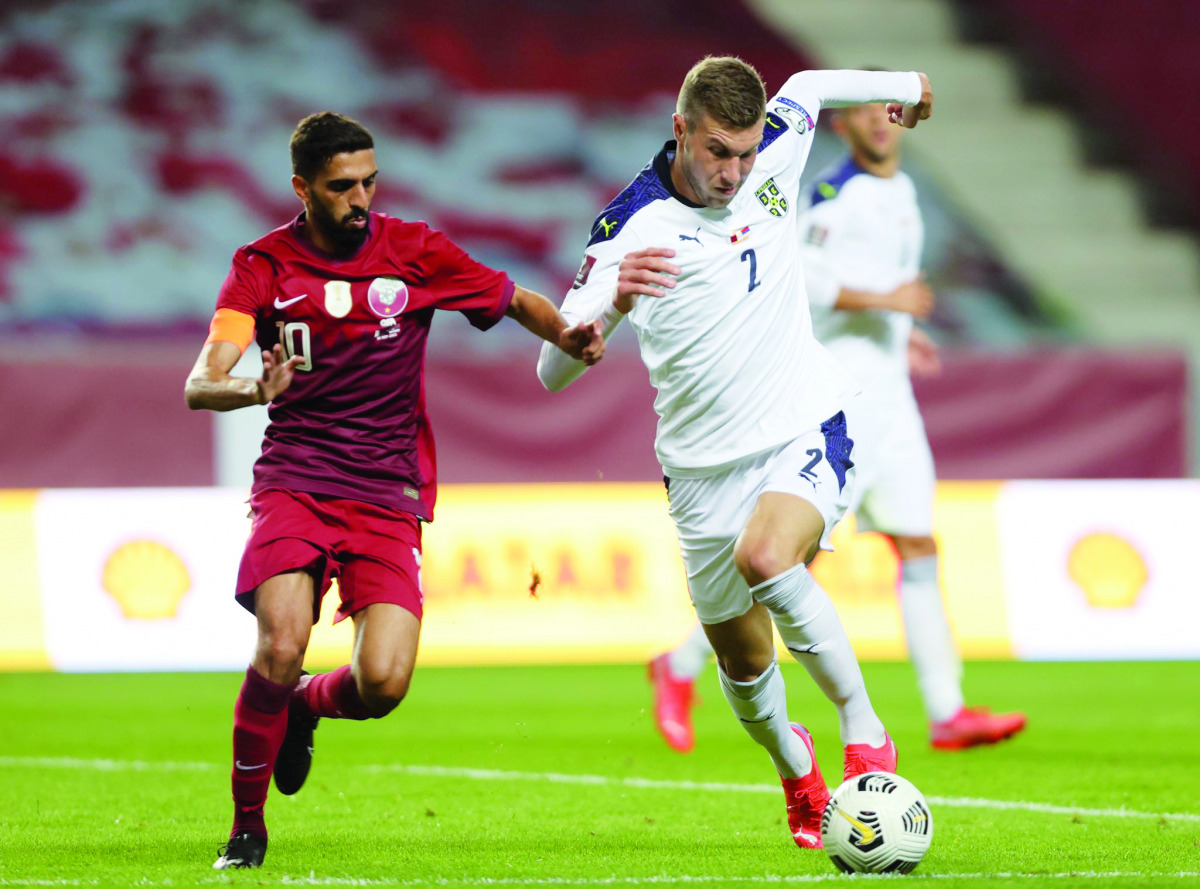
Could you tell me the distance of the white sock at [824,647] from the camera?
4.58 meters

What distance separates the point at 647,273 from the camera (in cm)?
449

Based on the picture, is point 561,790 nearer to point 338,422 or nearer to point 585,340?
point 338,422

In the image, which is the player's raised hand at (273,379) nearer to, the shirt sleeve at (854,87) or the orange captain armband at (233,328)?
the orange captain armband at (233,328)

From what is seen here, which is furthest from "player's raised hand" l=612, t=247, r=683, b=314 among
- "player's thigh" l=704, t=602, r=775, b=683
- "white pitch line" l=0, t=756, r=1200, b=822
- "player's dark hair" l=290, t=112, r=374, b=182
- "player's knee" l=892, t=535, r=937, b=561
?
"player's knee" l=892, t=535, r=937, b=561

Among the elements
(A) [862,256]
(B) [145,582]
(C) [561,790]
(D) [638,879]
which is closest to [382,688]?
(D) [638,879]

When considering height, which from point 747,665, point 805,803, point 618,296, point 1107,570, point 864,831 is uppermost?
point 618,296

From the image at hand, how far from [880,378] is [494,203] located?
892cm

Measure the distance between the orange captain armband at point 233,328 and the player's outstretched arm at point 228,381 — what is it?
Result: 0.02m

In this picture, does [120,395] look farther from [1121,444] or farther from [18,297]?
[1121,444]

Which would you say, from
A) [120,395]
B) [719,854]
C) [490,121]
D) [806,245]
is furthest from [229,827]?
[490,121]

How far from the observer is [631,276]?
178 inches

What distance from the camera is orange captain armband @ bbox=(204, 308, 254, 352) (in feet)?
15.1

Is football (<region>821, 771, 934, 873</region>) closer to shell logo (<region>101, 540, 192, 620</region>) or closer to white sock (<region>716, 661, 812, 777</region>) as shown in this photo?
white sock (<region>716, 661, 812, 777</region>)

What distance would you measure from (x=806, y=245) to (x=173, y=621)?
446 centimetres
